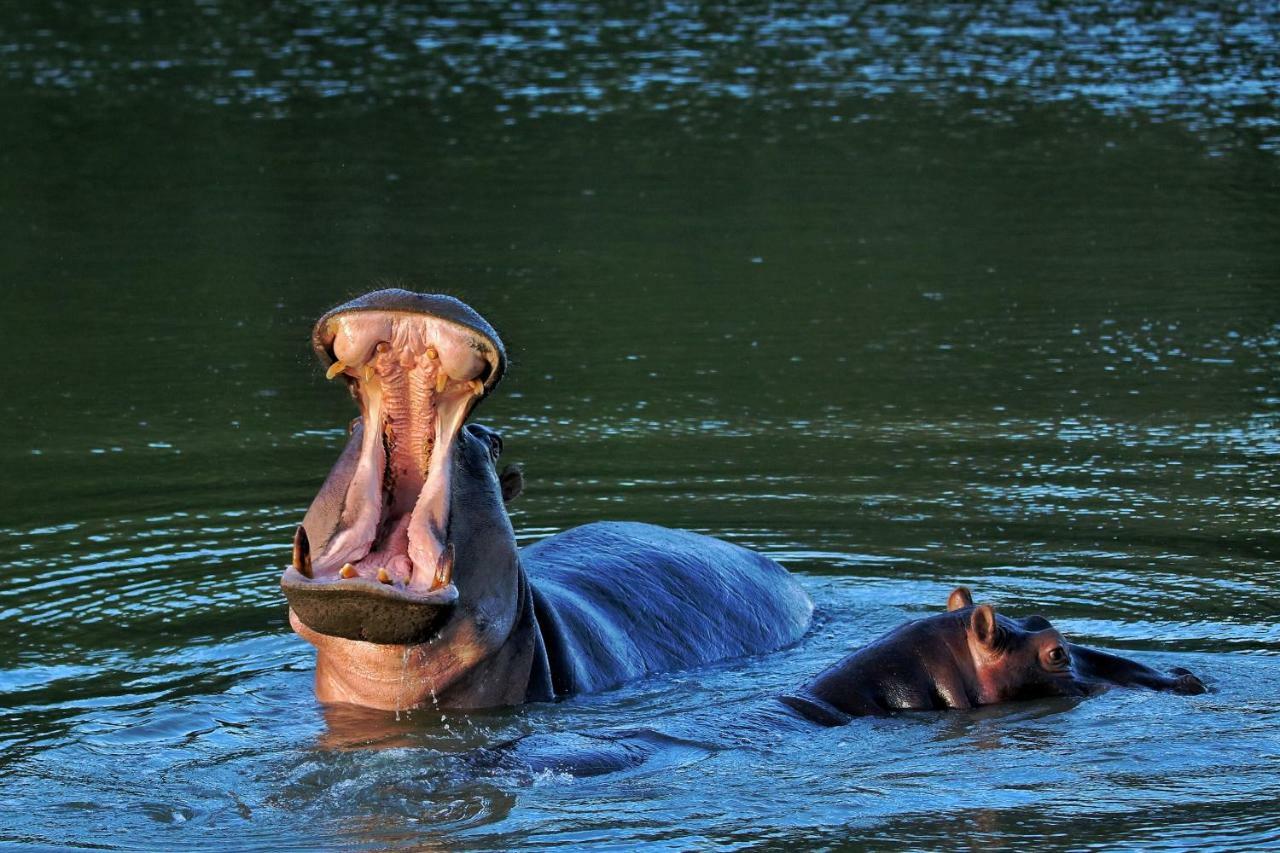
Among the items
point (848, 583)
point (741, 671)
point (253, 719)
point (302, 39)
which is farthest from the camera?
point (302, 39)

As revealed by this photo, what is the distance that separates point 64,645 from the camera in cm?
759

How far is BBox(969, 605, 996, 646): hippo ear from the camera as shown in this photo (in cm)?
645

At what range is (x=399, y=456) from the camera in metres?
6.25

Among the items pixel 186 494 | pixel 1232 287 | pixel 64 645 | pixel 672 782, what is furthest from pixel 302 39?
pixel 672 782

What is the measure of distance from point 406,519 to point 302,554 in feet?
1.30

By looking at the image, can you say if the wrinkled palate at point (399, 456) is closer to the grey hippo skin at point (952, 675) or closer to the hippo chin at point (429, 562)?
the hippo chin at point (429, 562)

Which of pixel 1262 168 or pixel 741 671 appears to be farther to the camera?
pixel 1262 168

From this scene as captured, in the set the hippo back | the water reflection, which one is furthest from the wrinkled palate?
the water reflection

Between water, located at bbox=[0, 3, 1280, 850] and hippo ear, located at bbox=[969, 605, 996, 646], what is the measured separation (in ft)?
0.83

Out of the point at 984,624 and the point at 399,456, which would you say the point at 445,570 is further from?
the point at 984,624

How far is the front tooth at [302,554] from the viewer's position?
19.4 ft

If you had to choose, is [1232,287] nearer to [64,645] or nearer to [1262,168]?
[1262,168]

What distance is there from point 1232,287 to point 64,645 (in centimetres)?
833

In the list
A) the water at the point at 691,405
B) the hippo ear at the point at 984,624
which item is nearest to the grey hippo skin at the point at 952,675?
the hippo ear at the point at 984,624
